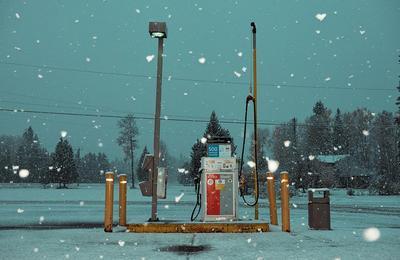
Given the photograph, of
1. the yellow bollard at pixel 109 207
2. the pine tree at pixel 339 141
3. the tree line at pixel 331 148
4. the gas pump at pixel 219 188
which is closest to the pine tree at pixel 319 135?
the tree line at pixel 331 148

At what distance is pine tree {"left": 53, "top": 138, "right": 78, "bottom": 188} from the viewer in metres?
72.7

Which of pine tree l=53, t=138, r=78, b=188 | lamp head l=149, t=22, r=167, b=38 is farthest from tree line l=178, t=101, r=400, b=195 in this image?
lamp head l=149, t=22, r=167, b=38

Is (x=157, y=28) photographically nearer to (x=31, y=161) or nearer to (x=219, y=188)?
(x=219, y=188)

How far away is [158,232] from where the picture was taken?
29.3ft

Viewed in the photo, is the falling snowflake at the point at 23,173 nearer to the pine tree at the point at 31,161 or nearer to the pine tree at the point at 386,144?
the pine tree at the point at 31,161

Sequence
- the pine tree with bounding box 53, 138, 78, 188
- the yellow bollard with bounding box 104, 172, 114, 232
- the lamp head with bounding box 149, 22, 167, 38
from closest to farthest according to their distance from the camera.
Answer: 1. the yellow bollard with bounding box 104, 172, 114, 232
2. the lamp head with bounding box 149, 22, 167, 38
3. the pine tree with bounding box 53, 138, 78, 188

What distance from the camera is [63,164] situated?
73.9m

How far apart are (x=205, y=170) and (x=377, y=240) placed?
3.99 m

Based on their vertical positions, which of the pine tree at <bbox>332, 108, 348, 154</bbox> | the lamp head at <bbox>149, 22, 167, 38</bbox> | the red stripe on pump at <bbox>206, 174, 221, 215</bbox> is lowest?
the red stripe on pump at <bbox>206, 174, 221, 215</bbox>

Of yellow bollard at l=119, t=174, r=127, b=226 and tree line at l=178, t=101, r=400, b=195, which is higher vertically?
tree line at l=178, t=101, r=400, b=195

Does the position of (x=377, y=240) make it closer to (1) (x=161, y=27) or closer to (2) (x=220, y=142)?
(2) (x=220, y=142)

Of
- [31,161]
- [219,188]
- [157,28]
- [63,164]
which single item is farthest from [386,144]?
[31,161]

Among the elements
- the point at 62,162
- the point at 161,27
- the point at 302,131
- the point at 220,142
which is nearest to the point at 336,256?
the point at 220,142

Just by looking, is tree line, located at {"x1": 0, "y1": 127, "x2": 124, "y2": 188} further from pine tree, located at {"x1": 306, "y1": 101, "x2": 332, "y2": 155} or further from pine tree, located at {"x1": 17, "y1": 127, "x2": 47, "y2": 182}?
pine tree, located at {"x1": 306, "y1": 101, "x2": 332, "y2": 155}
